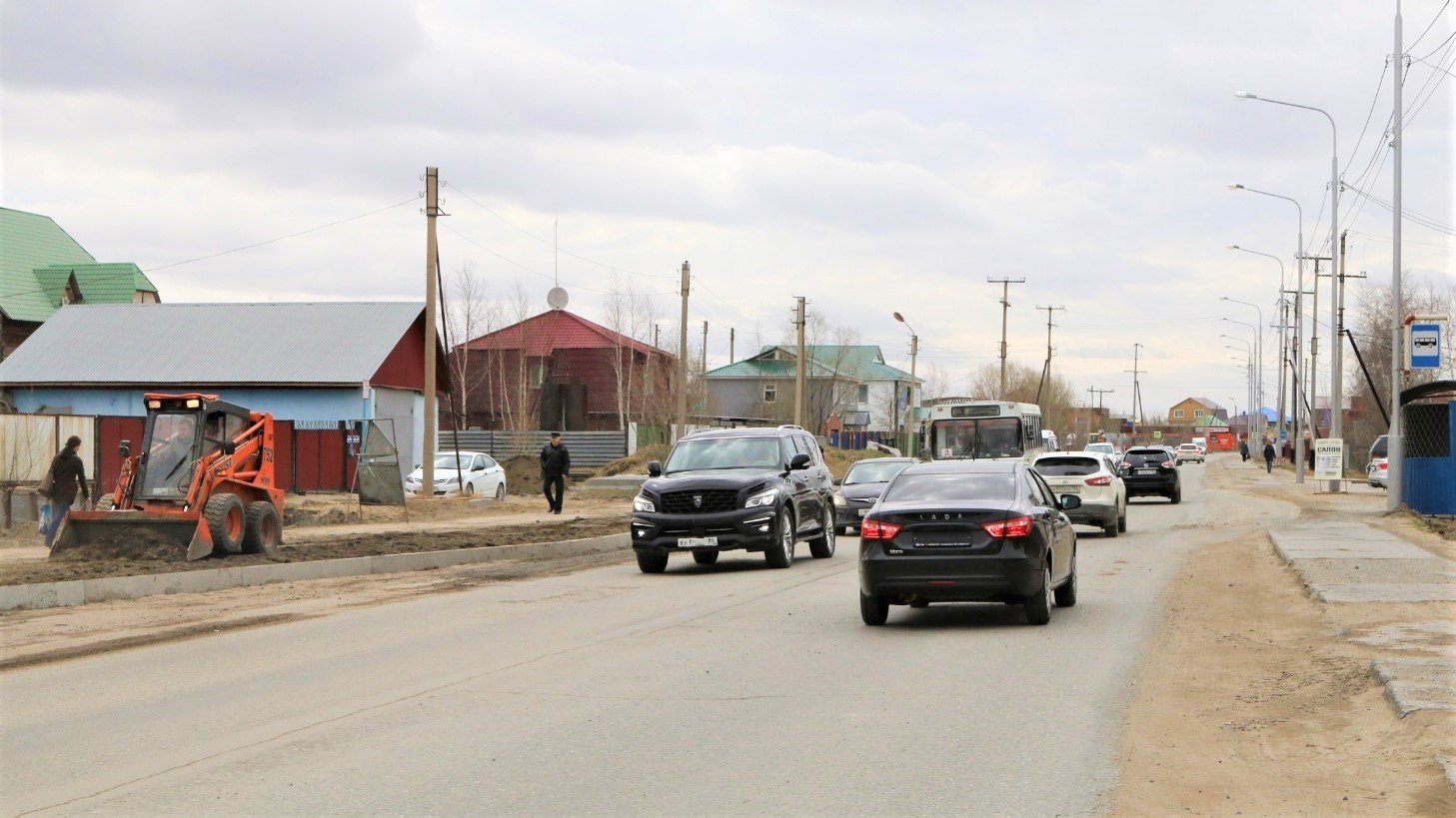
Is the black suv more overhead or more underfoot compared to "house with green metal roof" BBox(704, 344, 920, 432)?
more underfoot

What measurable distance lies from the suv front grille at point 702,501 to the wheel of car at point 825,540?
2895mm

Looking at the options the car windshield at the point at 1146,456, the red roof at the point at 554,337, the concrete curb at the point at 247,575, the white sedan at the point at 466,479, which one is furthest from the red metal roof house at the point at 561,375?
the concrete curb at the point at 247,575

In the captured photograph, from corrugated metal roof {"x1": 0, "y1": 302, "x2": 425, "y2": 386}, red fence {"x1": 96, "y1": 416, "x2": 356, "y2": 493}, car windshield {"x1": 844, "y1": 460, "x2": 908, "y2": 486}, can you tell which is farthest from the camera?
corrugated metal roof {"x1": 0, "y1": 302, "x2": 425, "y2": 386}

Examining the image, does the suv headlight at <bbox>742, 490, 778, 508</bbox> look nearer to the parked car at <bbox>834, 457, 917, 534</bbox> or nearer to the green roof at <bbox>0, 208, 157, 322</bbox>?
the parked car at <bbox>834, 457, 917, 534</bbox>

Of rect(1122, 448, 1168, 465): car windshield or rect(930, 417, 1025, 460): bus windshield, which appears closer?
rect(930, 417, 1025, 460): bus windshield

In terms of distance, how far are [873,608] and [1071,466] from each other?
14.7 metres

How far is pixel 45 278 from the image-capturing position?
6253cm

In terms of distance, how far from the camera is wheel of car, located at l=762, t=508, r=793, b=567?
20125 mm

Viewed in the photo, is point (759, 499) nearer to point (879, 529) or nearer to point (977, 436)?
point (879, 529)

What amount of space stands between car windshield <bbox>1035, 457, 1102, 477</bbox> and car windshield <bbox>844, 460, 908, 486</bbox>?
2930 mm

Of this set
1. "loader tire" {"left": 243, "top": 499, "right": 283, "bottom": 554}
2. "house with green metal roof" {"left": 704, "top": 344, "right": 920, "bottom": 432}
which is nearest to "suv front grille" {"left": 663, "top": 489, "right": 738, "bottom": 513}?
"loader tire" {"left": 243, "top": 499, "right": 283, "bottom": 554}

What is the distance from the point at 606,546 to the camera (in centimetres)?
2628

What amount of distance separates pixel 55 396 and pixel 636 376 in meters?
35.7

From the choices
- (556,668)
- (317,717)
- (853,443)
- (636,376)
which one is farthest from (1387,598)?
(853,443)
